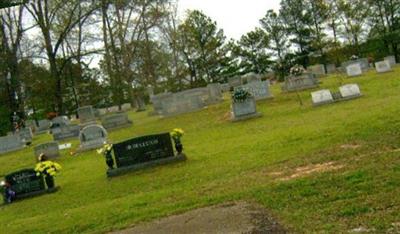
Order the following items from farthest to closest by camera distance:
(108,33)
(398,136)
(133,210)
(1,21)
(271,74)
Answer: (271,74), (108,33), (1,21), (398,136), (133,210)

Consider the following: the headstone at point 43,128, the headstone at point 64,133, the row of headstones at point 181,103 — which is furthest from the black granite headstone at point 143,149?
the headstone at point 43,128

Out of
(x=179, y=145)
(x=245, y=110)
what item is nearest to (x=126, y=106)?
(x=245, y=110)

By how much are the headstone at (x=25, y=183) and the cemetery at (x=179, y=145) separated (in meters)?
0.03

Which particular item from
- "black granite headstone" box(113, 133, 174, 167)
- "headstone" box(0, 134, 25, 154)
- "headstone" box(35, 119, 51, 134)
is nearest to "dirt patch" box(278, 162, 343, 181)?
"black granite headstone" box(113, 133, 174, 167)

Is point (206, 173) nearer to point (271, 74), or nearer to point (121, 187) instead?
point (121, 187)

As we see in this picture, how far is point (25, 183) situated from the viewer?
45.4ft

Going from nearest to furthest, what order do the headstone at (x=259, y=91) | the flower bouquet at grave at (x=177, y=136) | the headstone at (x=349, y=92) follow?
the flower bouquet at grave at (x=177, y=136) < the headstone at (x=349, y=92) < the headstone at (x=259, y=91)

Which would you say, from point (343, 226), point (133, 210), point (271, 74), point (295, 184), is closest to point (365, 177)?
point (295, 184)

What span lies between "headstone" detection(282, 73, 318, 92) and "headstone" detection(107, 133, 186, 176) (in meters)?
15.3

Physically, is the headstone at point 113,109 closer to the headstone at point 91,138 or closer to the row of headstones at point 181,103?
the row of headstones at point 181,103

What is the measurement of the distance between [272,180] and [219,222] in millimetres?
2388

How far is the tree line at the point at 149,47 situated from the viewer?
41438mm

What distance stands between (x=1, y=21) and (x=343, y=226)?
132 ft

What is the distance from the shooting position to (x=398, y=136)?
10883 mm
